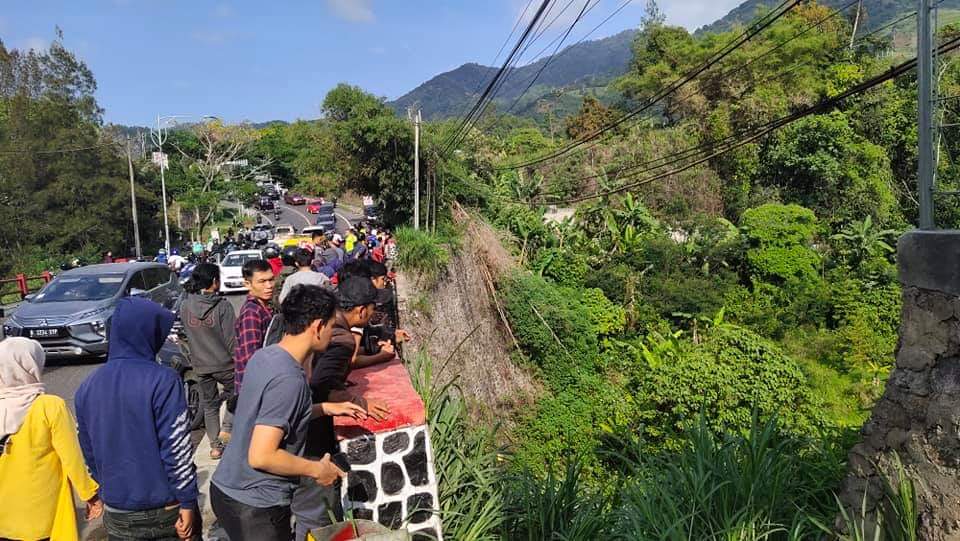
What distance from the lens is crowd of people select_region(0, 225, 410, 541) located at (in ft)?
7.59

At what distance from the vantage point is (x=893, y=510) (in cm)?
317

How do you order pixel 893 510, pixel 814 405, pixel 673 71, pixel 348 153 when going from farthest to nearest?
1. pixel 673 71
2. pixel 348 153
3. pixel 814 405
4. pixel 893 510

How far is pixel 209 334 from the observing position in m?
4.98

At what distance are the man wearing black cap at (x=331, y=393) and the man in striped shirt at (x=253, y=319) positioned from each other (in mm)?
891

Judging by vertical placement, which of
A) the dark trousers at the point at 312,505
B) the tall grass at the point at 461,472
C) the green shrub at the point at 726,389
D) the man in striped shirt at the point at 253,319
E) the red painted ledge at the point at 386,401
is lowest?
the green shrub at the point at 726,389

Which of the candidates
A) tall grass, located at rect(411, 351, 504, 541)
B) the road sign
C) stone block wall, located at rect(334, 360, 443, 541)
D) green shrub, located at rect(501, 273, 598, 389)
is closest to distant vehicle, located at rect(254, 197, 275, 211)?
the road sign

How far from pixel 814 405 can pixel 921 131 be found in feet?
24.5

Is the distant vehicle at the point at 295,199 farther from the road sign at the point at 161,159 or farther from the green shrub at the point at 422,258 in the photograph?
the green shrub at the point at 422,258

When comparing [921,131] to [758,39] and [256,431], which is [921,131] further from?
[758,39]

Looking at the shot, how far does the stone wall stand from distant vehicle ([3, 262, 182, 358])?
28.2ft

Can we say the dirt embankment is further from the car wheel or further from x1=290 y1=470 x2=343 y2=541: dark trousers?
x1=290 y1=470 x2=343 y2=541: dark trousers

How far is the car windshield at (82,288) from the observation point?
389 inches

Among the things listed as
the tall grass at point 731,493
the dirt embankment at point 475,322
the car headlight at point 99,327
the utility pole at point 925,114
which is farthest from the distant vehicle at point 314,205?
the utility pole at point 925,114

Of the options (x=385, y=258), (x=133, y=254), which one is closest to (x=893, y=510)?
(x=385, y=258)
